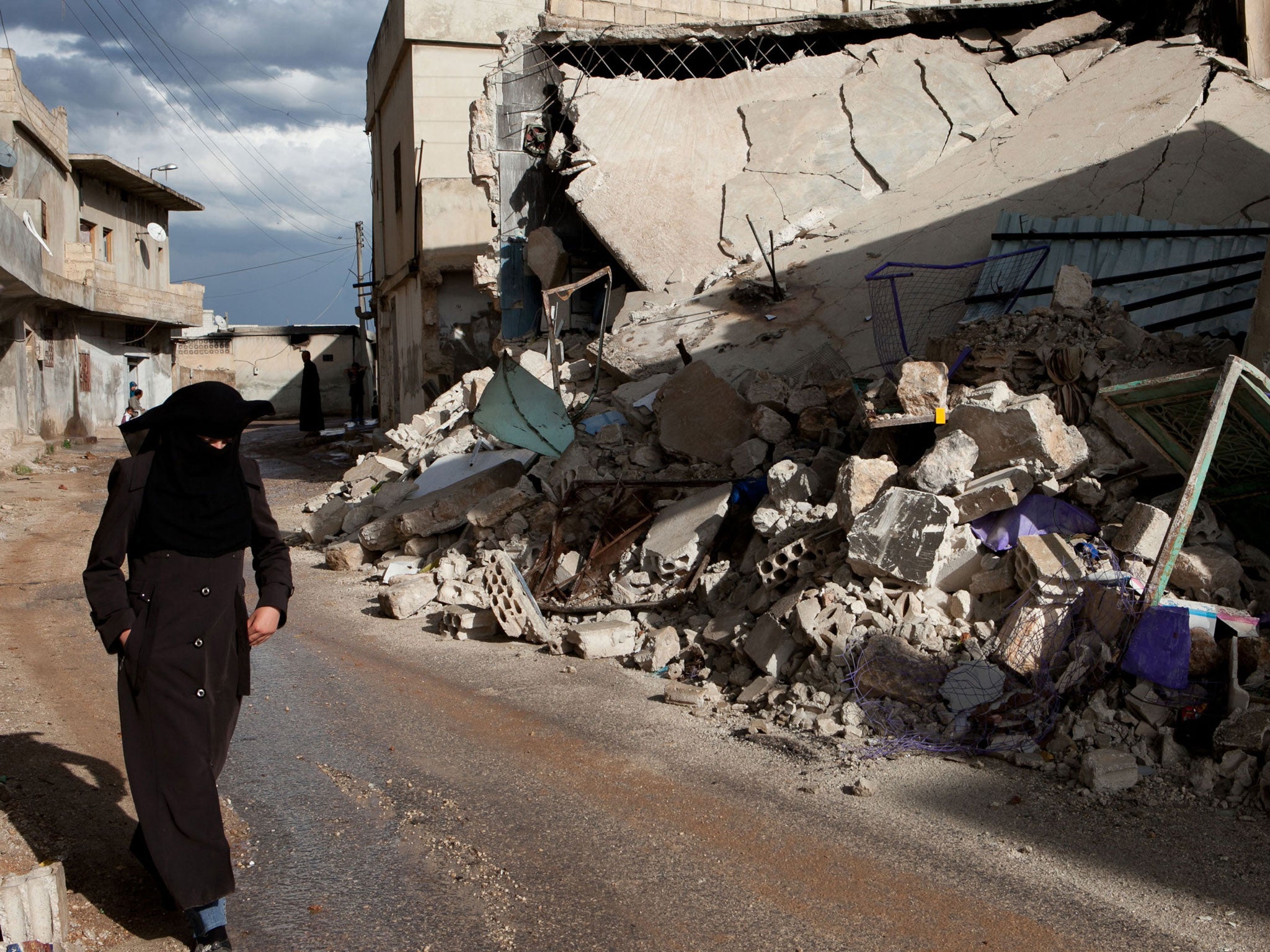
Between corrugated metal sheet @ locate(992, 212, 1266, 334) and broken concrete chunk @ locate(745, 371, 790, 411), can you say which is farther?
corrugated metal sheet @ locate(992, 212, 1266, 334)

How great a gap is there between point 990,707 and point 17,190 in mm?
21328

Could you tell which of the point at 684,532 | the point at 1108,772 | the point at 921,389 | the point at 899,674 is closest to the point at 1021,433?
the point at 921,389

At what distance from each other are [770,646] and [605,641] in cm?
104

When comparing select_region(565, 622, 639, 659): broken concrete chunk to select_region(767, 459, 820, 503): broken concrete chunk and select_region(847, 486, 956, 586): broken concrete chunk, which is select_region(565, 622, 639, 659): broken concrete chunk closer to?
select_region(767, 459, 820, 503): broken concrete chunk

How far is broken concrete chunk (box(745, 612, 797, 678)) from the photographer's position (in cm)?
497

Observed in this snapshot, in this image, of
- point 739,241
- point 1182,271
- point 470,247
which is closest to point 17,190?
point 470,247

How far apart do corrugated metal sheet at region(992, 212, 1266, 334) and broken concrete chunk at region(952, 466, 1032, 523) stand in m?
3.02

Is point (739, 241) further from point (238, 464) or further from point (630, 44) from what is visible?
point (238, 464)

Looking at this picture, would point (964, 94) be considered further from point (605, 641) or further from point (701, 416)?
point (605, 641)

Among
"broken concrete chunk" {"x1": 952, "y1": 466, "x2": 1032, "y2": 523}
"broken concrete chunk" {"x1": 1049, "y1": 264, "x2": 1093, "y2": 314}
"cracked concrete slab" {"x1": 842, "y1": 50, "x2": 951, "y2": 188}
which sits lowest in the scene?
Answer: "broken concrete chunk" {"x1": 952, "y1": 466, "x2": 1032, "y2": 523}

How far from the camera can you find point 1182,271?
7996 millimetres

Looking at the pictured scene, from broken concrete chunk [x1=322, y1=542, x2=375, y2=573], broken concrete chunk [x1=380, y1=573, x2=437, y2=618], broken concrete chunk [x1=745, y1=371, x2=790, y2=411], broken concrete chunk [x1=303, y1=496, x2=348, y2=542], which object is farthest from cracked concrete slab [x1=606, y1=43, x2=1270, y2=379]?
broken concrete chunk [x1=380, y1=573, x2=437, y2=618]

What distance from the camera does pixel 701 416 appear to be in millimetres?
7535

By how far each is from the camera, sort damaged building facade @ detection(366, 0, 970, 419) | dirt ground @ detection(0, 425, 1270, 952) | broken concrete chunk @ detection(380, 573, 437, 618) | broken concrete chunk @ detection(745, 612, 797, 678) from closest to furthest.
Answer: dirt ground @ detection(0, 425, 1270, 952) → broken concrete chunk @ detection(745, 612, 797, 678) → broken concrete chunk @ detection(380, 573, 437, 618) → damaged building facade @ detection(366, 0, 970, 419)
